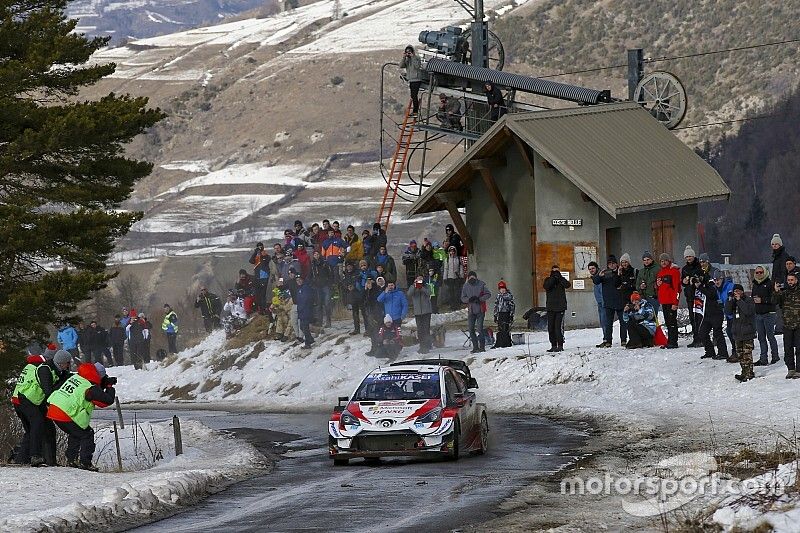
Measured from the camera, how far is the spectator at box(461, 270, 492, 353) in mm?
33344

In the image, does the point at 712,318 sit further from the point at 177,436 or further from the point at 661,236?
the point at 661,236

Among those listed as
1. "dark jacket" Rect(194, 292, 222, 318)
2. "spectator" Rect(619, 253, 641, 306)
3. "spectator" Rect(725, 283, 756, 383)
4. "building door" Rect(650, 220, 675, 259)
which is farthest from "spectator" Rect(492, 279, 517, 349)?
"dark jacket" Rect(194, 292, 222, 318)

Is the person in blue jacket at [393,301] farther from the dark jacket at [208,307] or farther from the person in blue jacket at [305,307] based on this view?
the dark jacket at [208,307]

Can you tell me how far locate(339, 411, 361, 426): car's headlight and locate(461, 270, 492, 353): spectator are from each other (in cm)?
1329

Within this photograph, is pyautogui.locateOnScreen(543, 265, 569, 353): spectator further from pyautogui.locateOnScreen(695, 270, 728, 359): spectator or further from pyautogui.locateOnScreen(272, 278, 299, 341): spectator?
pyautogui.locateOnScreen(272, 278, 299, 341): spectator

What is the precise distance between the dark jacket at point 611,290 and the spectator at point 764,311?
4221mm

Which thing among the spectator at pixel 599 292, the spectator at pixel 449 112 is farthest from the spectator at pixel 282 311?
the spectator at pixel 599 292

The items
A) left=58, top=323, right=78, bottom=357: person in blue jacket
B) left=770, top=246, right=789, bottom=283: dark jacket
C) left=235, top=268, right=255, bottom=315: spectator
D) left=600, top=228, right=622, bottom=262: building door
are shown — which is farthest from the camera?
left=58, top=323, right=78, bottom=357: person in blue jacket

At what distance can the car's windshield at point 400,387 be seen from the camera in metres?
20.8

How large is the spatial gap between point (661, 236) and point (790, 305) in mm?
15223

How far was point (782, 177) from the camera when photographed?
8862 centimetres

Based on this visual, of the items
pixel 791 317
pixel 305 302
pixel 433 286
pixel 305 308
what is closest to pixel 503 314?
pixel 433 286

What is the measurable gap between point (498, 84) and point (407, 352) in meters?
10.2

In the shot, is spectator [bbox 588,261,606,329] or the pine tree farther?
spectator [bbox 588,261,606,329]
